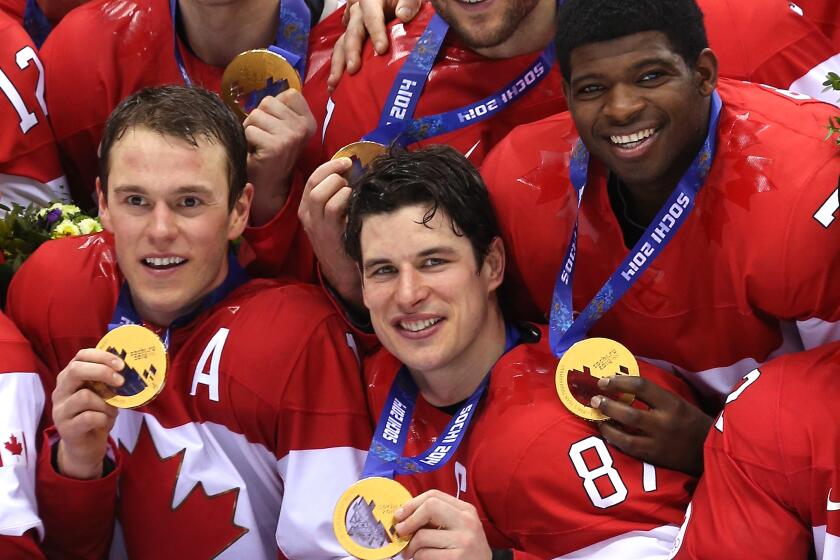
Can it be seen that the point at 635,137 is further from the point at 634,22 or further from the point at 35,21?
the point at 35,21

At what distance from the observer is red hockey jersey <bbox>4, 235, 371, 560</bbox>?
295cm

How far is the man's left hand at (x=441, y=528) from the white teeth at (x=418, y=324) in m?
0.42

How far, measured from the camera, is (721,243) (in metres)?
2.72

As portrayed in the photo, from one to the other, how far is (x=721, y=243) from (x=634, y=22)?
18.9 inches

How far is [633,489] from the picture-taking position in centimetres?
264

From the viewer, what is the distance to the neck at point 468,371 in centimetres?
295

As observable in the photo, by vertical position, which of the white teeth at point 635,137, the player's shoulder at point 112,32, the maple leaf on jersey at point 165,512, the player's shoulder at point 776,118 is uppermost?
the player's shoulder at point 776,118

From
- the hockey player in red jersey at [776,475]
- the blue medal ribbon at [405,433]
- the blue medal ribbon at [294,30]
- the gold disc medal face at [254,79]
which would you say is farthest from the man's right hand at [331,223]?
the hockey player in red jersey at [776,475]

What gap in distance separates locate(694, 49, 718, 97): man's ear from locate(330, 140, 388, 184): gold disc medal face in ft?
2.69

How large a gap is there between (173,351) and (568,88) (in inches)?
43.5

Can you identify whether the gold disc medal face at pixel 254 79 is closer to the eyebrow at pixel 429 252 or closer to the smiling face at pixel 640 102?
the eyebrow at pixel 429 252

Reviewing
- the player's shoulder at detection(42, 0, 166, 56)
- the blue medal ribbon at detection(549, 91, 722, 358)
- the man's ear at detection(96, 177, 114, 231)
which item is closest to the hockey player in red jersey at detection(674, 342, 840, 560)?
the blue medal ribbon at detection(549, 91, 722, 358)

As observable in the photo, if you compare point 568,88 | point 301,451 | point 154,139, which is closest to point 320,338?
point 301,451

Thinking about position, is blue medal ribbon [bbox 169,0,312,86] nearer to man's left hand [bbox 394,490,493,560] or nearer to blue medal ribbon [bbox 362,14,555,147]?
blue medal ribbon [bbox 362,14,555,147]
